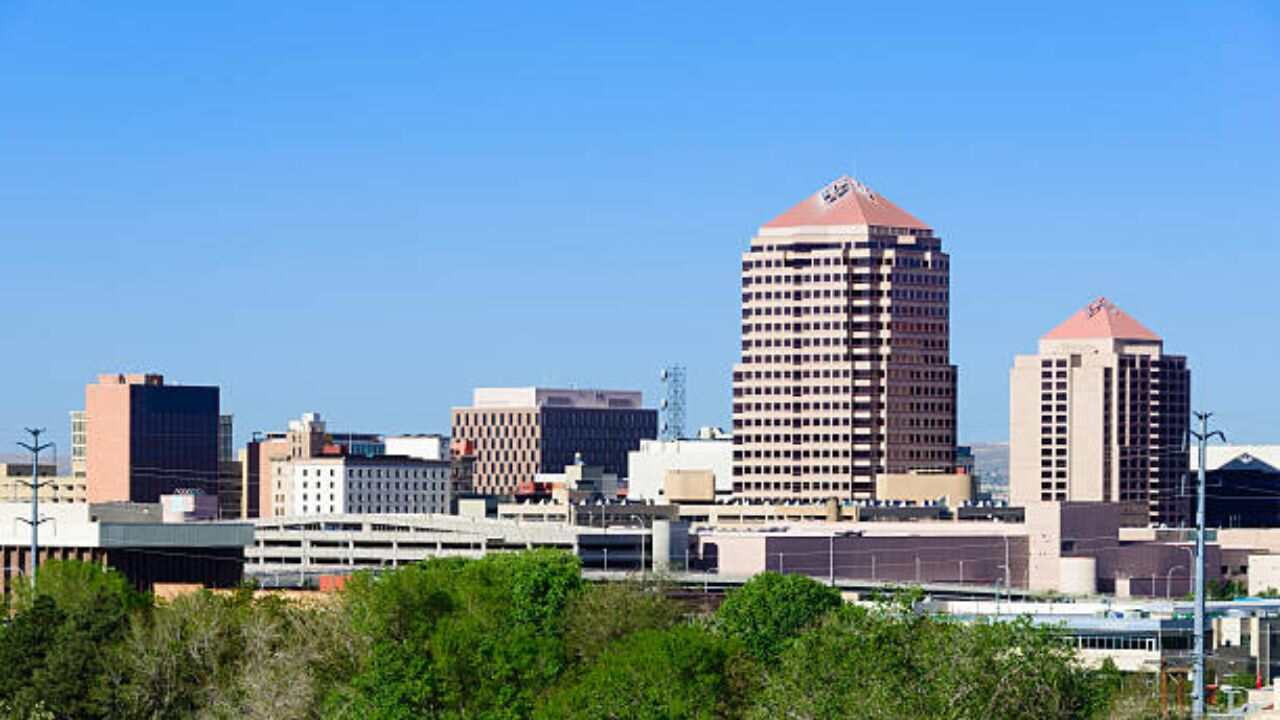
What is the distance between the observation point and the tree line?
109 metres

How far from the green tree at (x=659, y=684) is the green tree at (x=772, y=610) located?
25.9m

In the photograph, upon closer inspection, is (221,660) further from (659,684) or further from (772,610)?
(772,610)

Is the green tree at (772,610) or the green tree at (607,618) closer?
the green tree at (607,618)

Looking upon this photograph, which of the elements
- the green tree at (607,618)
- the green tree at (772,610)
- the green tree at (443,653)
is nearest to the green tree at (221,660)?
the green tree at (443,653)

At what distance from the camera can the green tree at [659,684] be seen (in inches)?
4604

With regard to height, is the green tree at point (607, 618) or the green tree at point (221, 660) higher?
the green tree at point (607, 618)

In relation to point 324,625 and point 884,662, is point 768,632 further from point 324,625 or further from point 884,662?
point 884,662

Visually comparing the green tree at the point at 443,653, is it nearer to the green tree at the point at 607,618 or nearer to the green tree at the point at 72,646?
the green tree at the point at 607,618

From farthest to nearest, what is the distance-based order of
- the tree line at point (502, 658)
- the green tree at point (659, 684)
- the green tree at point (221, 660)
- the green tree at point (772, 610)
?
the green tree at point (772, 610) → the green tree at point (221, 660) → the green tree at point (659, 684) → the tree line at point (502, 658)

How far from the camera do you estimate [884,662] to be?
112 meters

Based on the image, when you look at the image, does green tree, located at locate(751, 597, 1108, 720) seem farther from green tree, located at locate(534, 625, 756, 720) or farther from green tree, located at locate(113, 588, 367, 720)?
green tree, located at locate(113, 588, 367, 720)

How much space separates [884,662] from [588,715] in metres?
11.7

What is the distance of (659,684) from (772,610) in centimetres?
5329

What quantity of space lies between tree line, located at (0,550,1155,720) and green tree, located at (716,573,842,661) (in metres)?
0.26
